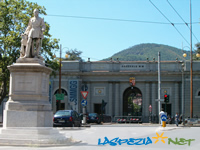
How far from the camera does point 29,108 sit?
15836 mm

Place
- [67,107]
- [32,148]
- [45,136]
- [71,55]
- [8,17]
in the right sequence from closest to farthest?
[32,148], [45,136], [8,17], [67,107], [71,55]

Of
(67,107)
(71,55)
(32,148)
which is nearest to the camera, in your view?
(32,148)

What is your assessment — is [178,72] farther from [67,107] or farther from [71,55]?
[71,55]

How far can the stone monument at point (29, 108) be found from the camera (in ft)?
50.1

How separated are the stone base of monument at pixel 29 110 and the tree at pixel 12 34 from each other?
70.7ft

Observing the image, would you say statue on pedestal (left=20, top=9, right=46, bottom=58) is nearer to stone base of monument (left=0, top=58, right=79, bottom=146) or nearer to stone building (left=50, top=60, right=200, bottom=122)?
stone base of monument (left=0, top=58, right=79, bottom=146)

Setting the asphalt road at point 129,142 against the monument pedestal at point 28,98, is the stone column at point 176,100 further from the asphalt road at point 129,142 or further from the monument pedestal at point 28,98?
the monument pedestal at point 28,98

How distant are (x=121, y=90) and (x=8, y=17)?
27420mm

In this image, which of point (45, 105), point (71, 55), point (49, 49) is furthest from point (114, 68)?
point (71, 55)

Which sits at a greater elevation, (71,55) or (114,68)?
(71,55)

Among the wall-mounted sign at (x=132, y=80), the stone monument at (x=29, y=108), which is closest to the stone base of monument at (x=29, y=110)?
the stone monument at (x=29, y=108)

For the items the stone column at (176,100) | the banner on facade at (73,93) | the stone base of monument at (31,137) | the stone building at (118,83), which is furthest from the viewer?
the stone building at (118,83)

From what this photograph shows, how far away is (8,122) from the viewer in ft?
51.5

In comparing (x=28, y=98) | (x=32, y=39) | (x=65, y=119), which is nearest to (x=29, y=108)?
(x=28, y=98)
